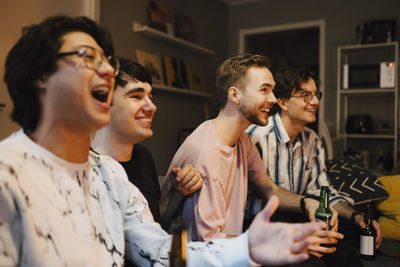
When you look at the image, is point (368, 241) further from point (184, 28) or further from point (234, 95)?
point (184, 28)

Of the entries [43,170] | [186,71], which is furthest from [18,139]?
[186,71]

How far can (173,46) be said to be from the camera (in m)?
4.15

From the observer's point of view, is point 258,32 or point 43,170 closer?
point 43,170

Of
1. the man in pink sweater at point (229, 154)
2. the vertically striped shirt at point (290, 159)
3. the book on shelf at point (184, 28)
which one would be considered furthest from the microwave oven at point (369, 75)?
the man in pink sweater at point (229, 154)

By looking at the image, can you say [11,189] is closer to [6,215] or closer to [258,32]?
[6,215]

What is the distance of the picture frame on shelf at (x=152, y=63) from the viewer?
3639 millimetres

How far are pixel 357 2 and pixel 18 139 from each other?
14.8ft

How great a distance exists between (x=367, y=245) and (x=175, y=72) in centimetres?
276

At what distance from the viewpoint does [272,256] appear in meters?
0.86

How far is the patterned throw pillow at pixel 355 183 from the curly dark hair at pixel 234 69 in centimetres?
96

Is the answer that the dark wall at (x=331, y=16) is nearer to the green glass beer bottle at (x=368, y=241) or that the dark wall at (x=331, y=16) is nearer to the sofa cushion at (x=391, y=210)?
the sofa cushion at (x=391, y=210)

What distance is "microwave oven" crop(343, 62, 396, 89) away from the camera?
12.9ft


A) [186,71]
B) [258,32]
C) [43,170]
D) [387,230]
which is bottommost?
[387,230]

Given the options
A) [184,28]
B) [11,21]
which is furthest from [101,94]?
[184,28]
